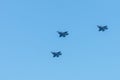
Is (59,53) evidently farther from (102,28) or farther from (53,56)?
(102,28)

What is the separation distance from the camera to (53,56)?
56.6 metres

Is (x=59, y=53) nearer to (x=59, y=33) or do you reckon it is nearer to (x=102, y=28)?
(x=59, y=33)

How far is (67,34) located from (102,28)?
457cm

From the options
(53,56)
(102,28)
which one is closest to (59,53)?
(53,56)

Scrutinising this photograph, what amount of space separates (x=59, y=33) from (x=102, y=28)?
557cm

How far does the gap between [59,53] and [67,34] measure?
2731 millimetres

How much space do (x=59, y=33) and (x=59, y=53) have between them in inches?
104

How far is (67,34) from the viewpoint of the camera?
56125 millimetres

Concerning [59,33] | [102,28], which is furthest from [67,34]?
[102,28]

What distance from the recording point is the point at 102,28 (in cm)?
5609

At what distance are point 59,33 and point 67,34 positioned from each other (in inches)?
40.9

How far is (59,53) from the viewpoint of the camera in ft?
186

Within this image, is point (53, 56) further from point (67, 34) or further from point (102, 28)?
point (102, 28)
